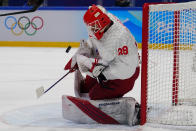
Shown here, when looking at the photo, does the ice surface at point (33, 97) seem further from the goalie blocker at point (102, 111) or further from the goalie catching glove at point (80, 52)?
the goalie catching glove at point (80, 52)

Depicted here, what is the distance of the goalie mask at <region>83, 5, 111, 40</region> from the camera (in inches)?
102

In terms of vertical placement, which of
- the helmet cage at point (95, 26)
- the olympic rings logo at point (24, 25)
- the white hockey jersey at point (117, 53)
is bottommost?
the white hockey jersey at point (117, 53)

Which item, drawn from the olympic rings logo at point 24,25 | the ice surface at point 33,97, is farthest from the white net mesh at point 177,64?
the olympic rings logo at point 24,25

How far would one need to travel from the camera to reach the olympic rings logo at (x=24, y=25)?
9023 mm

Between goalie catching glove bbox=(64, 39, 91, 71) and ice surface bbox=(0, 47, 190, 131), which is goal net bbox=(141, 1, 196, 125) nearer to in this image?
ice surface bbox=(0, 47, 190, 131)

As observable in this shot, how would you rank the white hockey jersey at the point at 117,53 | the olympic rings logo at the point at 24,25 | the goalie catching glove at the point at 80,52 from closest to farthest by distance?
the white hockey jersey at the point at 117,53
the goalie catching glove at the point at 80,52
the olympic rings logo at the point at 24,25

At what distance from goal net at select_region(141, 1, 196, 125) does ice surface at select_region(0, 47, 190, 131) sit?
0.81ft

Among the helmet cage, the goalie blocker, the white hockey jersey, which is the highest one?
the helmet cage

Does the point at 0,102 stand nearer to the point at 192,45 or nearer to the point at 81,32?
the point at 192,45

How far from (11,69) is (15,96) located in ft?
6.50

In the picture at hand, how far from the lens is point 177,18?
2963 mm

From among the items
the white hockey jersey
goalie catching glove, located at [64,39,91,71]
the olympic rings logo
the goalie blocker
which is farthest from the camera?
the olympic rings logo

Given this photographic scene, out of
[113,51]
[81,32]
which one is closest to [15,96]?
[113,51]

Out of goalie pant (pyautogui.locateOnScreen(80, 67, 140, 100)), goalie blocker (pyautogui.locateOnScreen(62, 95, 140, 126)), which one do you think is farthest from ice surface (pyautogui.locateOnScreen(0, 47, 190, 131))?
goalie pant (pyautogui.locateOnScreen(80, 67, 140, 100))
